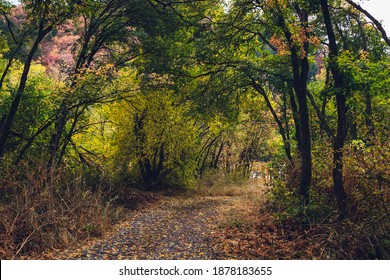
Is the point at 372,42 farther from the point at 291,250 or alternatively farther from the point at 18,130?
the point at 18,130

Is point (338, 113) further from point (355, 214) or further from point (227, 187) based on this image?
point (227, 187)

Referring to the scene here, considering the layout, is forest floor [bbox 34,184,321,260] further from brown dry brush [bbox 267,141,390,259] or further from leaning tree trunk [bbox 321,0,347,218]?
leaning tree trunk [bbox 321,0,347,218]

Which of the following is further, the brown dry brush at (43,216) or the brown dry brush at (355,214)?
the brown dry brush at (43,216)

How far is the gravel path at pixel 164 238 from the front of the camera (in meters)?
6.57

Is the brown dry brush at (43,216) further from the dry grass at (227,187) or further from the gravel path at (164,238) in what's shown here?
the dry grass at (227,187)

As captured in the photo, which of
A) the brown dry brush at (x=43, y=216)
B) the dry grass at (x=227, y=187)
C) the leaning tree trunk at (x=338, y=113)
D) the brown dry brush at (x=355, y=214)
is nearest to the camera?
the brown dry brush at (x=355, y=214)

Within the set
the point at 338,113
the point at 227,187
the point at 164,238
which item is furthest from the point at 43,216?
the point at 227,187

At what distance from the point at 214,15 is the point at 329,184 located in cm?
695

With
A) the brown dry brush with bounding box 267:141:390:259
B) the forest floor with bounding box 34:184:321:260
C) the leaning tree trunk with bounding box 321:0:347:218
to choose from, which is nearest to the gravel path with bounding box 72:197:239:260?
the forest floor with bounding box 34:184:321:260

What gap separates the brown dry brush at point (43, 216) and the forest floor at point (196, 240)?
0.37m

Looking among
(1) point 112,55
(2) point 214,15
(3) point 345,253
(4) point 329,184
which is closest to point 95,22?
(1) point 112,55

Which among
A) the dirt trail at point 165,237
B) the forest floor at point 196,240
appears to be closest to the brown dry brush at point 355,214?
the forest floor at point 196,240

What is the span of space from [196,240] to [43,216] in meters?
3.41

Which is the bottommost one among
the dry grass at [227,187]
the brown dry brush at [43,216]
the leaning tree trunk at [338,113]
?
the dry grass at [227,187]
